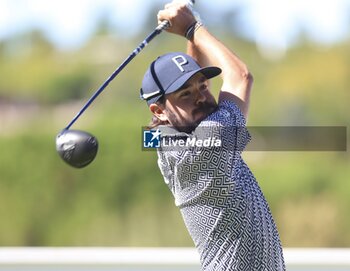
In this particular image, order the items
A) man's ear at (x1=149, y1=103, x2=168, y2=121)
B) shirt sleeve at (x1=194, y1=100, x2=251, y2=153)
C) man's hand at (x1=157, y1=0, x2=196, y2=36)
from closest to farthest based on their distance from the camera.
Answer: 1. shirt sleeve at (x1=194, y1=100, x2=251, y2=153)
2. man's ear at (x1=149, y1=103, x2=168, y2=121)
3. man's hand at (x1=157, y1=0, x2=196, y2=36)

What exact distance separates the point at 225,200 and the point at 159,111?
373 millimetres

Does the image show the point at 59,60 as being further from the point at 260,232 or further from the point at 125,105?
the point at 260,232

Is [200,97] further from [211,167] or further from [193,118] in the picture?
[211,167]

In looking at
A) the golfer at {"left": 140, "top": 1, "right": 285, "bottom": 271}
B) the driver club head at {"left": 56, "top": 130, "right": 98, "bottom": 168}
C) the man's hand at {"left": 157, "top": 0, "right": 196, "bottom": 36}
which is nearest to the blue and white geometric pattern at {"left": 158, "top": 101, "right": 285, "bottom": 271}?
the golfer at {"left": 140, "top": 1, "right": 285, "bottom": 271}

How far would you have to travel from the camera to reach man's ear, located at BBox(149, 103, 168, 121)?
314 cm

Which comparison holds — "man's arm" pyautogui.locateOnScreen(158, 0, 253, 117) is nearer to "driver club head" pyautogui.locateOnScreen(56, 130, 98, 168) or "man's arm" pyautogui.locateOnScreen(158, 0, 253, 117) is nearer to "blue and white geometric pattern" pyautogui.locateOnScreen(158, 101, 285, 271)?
"blue and white geometric pattern" pyautogui.locateOnScreen(158, 101, 285, 271)

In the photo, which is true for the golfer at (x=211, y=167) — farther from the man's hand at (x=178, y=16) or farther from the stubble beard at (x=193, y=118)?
the man's hand at (x=178, y=16)

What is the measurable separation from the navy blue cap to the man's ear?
0.06 feet

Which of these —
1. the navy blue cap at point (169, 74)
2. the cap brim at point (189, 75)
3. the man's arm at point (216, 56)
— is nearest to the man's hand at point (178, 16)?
the man's arm at point (216, 56)

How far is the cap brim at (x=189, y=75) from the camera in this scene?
303 cm

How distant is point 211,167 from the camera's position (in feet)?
9.98

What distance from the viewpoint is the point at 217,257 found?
3.10 metres

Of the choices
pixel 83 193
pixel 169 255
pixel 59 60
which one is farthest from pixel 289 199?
pixel 59 60

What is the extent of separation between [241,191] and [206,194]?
0.37ft
